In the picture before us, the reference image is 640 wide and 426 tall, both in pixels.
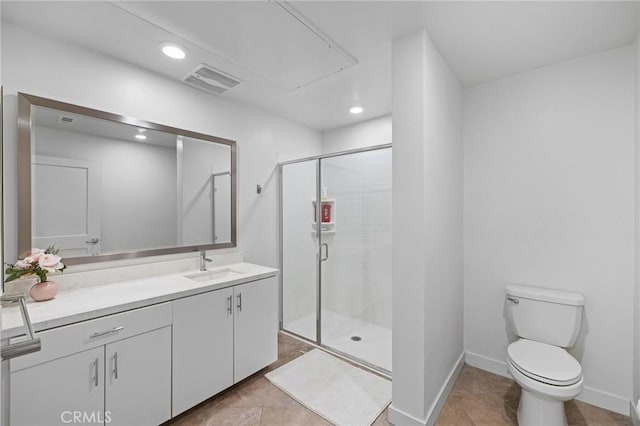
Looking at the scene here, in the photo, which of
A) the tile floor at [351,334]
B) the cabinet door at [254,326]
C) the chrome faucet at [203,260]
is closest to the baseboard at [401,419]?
the tile floor at [351,334]

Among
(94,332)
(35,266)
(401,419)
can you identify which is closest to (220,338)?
(94,332)

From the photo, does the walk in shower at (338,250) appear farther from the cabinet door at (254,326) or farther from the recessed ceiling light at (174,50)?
the recessed ceiling light at (174,50)

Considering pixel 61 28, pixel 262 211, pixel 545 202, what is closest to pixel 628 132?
pixel 545 202

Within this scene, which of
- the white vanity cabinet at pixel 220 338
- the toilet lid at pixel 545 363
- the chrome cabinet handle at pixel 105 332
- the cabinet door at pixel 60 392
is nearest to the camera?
the cabinet door at pixel 60 392

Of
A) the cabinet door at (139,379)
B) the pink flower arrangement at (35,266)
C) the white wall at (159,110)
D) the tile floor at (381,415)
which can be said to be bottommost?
the tile floor at (381,415)

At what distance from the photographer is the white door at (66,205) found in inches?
69.7

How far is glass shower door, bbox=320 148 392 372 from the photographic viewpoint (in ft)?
9.21

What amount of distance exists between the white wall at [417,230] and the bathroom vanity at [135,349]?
113 cm

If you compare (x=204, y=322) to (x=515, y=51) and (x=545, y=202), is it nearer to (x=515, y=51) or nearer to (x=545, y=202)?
(x=545, y=202)

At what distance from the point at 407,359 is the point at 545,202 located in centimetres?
158

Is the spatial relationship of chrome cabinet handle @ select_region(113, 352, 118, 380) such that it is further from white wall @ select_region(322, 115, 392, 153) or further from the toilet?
white wall @ select_region(322, 115, 392, 153)

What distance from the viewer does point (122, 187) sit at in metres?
2.11

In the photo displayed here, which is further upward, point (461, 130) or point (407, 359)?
point (461, 130)

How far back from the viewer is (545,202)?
85.5 inches
